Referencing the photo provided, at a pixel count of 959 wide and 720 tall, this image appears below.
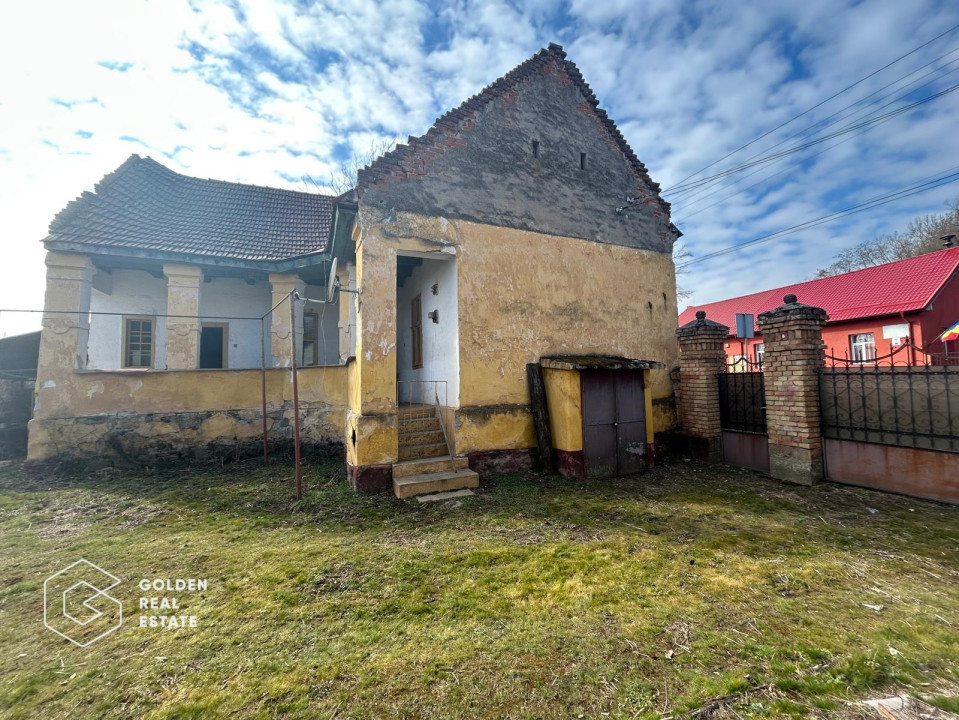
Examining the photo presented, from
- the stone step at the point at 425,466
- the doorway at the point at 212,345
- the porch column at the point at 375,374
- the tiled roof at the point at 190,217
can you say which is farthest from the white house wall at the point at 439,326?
the doorway at the point at 212,345

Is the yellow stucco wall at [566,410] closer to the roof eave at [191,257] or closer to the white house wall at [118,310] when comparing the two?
the roof eave at [191,257]

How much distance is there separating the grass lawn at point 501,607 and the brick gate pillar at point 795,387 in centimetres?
70

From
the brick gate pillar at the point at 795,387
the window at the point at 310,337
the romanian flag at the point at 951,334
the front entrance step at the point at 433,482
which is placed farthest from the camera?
the window at the point at 310,337

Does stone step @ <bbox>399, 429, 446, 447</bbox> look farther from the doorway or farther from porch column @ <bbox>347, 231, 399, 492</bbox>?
the doorway

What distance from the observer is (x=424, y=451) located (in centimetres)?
699

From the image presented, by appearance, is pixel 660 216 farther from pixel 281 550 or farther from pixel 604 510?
pixel 281 550

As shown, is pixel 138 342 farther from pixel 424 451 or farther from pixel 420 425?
pixel 424 451

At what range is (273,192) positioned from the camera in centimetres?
1393

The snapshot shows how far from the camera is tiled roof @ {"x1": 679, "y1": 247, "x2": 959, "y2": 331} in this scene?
1462 centimetres

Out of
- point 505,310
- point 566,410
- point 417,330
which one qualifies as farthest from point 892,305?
point 417,330

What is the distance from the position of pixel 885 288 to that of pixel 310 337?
885 inches

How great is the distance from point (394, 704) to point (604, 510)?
3.97 metres

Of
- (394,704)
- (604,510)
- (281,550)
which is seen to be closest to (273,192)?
(281,550)

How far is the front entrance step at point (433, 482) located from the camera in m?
6.04
